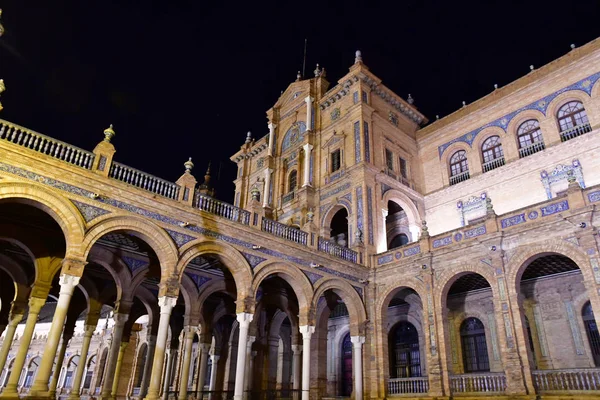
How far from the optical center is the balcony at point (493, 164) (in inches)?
775

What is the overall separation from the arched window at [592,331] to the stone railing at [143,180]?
48.0 ft

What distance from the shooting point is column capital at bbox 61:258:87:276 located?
10.5 meters

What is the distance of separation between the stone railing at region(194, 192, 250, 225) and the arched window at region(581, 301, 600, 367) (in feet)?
40.2

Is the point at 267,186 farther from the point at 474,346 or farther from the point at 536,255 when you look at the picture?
the point at 536,255

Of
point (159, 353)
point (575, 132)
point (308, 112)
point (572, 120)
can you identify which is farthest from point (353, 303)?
point (308, 112)

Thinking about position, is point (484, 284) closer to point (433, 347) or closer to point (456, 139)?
point (433, 347)

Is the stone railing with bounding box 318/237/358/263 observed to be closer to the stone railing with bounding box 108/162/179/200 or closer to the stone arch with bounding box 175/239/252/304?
the stone arch with bounding box 175/239/252/304

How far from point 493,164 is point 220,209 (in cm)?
1334

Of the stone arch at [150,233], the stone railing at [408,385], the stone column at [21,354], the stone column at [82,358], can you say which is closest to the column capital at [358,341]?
the stone railing at [408,385]

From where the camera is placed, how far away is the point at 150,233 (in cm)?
1209

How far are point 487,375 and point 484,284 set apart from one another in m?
4.66

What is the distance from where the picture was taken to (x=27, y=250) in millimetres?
13109

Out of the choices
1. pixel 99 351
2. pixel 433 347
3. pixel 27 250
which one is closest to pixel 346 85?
pixel 433 347

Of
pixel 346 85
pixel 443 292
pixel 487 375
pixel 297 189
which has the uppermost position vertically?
pixel 346 85
